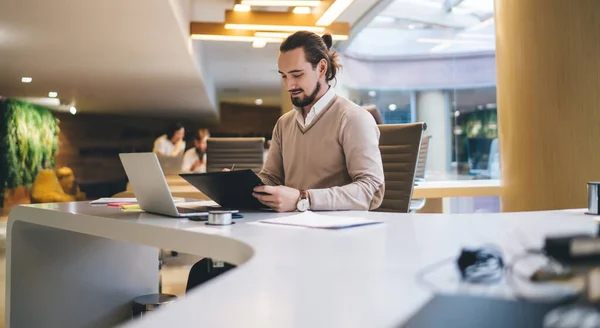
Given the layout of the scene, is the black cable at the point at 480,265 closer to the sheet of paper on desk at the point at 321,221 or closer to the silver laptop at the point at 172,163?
the sheet of paper on desk at the point at 321,221

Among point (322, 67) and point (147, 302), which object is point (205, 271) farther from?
point (322, 67)

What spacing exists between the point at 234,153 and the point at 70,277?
2672mm

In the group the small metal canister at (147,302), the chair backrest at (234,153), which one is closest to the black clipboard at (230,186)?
the small metal canister at (147,302)

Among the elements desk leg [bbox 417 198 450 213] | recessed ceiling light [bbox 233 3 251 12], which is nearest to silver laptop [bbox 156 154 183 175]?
recessed ceiling light [bbox 233 3 251 12]

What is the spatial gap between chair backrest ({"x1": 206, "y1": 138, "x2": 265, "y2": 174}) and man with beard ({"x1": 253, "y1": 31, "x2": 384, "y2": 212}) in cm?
243

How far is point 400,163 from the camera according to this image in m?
2.54

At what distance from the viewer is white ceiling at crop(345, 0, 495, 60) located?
8.51 meters

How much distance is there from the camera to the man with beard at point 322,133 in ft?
6.44

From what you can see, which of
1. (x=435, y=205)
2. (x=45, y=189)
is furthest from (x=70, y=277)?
(x=45, y=189)

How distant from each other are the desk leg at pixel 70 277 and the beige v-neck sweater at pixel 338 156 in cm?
73

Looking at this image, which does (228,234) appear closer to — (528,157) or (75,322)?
(75,322)

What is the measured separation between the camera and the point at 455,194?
3688 mm

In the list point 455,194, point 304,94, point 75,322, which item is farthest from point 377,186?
point 455,194

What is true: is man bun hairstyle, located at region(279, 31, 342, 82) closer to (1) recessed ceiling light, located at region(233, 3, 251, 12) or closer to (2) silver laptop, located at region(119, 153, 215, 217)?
(2) silver laptop, located at region(119, 153, 215, 217)
